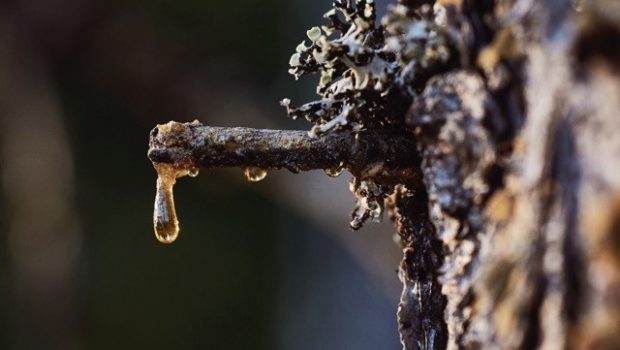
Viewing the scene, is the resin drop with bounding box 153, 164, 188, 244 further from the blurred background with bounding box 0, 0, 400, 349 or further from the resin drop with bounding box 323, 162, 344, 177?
the blurred background with bounding box 0, 0, 400, 349

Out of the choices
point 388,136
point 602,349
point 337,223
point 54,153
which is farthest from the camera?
point 54,153

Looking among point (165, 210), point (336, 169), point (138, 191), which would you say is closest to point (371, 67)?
point (336, 169)

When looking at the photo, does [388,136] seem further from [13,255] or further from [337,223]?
[13,255]

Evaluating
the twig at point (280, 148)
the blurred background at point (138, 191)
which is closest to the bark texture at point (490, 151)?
the twig at point (280, 148)

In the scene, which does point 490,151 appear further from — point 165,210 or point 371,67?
point 165,210

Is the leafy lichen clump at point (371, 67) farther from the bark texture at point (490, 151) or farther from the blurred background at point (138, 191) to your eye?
the blurred background at point (138, 191)

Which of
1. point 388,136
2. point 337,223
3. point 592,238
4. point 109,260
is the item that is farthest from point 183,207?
point 592,238
